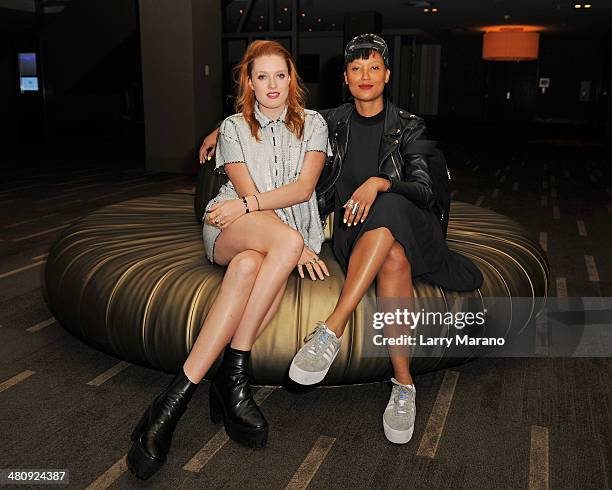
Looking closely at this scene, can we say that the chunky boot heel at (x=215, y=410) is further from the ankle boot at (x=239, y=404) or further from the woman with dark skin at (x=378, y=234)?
the woman with dark skin at (x=378, y=234)

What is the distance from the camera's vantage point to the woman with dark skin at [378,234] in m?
1.81

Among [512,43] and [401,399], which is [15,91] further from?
[401,399]

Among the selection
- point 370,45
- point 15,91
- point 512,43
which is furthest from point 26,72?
point 370,45

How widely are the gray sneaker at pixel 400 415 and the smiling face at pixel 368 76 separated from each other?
922 millimetres

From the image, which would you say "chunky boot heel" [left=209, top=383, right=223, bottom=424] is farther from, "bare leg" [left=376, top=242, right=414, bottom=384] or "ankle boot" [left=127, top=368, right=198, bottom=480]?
"bare leg" [left=376, top=242, right=414, bottom=384]

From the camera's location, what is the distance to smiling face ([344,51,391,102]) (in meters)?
2.02

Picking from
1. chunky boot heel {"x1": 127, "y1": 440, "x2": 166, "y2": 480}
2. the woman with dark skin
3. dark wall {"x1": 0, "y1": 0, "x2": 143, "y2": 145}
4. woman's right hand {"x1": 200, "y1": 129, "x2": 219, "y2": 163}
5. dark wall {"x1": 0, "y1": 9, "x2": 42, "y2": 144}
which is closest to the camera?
chunky boot heel {"x1": 127, "y1": 440, "x2": 166, "y2": 480}

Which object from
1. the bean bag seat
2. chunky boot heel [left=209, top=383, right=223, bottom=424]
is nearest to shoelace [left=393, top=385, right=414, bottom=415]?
the bean bag seat

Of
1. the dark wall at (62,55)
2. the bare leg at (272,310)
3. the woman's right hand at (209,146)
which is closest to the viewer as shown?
the bare leg at (272,310)

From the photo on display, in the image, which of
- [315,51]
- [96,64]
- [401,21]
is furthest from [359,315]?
[315,51]

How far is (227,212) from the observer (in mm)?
1904

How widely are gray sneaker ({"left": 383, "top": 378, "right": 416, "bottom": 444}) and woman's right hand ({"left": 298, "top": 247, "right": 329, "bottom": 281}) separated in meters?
0.41

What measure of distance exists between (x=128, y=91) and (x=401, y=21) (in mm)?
7447

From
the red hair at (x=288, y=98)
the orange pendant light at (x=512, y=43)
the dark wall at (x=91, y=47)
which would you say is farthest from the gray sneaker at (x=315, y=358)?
the orange pendant light at (x=512, y=43)
